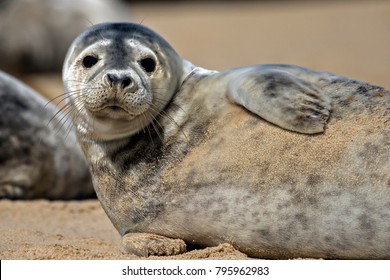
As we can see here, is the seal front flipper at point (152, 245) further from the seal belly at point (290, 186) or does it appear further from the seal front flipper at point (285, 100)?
the seal front flipper at point (285, 100)

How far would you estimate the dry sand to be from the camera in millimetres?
4605

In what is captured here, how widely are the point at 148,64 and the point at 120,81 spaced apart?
14.7 inches

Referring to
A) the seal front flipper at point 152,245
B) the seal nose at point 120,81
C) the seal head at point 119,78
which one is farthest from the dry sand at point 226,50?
the seal nose at point 120,81

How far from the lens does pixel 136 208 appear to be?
4328mm

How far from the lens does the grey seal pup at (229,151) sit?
3.91 meters

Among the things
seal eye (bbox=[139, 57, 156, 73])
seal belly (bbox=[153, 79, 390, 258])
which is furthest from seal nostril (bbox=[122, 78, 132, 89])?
seal belly (bbox=[153, 79, 390, 258])

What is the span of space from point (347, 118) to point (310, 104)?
18cm

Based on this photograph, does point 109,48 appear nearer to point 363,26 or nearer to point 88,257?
point 88,257

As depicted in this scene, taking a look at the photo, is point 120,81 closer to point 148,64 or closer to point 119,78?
point 119,78

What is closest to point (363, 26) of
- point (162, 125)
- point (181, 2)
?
point (181, 2)

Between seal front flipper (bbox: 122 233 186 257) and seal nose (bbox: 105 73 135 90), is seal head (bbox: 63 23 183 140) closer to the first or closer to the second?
seal nose (bbox: 105 73 135 90)

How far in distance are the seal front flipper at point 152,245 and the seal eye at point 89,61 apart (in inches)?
32.4

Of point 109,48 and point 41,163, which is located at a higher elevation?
point 109,48

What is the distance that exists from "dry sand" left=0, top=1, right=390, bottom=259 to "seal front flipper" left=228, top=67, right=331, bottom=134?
0.63 metres
